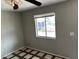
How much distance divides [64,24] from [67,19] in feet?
0.74

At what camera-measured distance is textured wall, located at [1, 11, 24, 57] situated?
337cm

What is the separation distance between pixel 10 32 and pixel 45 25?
190 cm

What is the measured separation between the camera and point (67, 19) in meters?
2.70

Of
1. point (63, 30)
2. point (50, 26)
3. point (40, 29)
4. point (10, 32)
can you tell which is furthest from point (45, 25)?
point (10, 32)

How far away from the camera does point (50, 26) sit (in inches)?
129

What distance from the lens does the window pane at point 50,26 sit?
3178mm

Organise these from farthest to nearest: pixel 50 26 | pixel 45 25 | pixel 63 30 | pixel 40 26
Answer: pixel 40 26 < pixel 45 25 < pixel 50 26 < pixel 63 30

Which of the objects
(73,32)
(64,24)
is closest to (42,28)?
(64,24)

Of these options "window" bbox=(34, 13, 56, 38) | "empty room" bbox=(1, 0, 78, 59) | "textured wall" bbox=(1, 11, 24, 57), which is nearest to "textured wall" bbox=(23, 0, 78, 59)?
"empty room" bbox=(1, 0, 78, 59)

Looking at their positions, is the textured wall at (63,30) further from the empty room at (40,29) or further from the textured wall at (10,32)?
the textured wall at (10,32)

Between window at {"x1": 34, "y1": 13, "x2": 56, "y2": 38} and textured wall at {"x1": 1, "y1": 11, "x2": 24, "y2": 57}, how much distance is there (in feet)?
3.73

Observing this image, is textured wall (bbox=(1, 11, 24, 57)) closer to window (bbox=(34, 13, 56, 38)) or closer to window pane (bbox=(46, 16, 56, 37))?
window (bbox=(34, 13, 56, 38))

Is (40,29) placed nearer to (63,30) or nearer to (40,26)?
(40,26)

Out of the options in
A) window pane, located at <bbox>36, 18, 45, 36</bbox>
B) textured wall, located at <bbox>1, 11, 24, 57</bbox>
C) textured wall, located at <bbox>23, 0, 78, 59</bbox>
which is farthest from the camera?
window pane, located at <bbox>36, 18, 45, 36</bbox>
